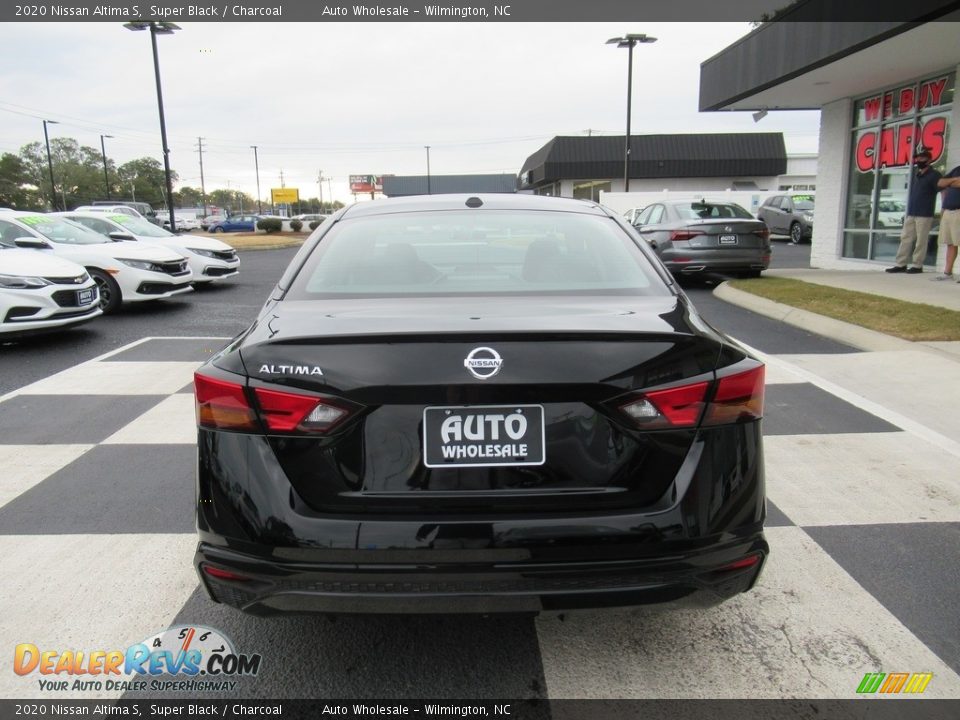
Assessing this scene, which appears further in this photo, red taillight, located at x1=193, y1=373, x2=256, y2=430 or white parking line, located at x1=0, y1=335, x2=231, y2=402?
white parking line, located at x1=0, y1=335, x2=231, y2=402

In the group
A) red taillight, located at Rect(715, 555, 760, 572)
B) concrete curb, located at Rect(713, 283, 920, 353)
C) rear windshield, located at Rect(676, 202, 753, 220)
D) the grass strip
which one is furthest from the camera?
rear windshield, located at Rect(676, 202, 753, 220)

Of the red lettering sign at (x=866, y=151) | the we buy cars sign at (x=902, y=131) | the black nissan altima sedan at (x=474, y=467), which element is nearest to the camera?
the black nissan altima sedan at (x=474, y=467)

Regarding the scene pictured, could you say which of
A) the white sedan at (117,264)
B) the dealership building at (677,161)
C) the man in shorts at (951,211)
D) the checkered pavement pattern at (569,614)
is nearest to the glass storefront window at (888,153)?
the man in shorts at (951,211)

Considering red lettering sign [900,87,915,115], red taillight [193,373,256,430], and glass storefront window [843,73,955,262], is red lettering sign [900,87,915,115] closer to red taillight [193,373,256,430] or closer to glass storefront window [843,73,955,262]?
glass storefront window [843,73,955,262]

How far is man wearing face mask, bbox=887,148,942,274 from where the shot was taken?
11.6 meters

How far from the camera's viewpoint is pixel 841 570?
120 inches

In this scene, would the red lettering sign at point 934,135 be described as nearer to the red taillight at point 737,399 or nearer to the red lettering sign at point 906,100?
the red lettering sign at point 906,100

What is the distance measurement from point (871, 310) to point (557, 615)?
7944 mm

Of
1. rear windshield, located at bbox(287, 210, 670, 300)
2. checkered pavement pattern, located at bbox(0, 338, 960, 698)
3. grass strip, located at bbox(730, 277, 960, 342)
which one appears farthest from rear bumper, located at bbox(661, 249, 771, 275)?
rear windshield, located at bbox(287, 210, 670, 300)

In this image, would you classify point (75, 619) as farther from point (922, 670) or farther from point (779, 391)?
point (779, 391)

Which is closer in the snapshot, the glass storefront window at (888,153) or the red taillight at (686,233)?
the red taillight at (686,233)

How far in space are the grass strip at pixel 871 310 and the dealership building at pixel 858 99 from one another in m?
3.48

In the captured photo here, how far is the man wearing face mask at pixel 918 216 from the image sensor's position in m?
11.6

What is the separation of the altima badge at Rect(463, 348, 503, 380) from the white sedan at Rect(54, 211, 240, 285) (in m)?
11.8
